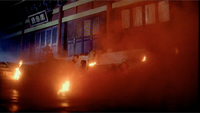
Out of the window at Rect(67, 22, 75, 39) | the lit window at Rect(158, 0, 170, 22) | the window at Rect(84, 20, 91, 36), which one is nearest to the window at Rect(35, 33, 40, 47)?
the window at Rect(67, 22, 75, 39)

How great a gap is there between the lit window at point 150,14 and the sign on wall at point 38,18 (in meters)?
7.85

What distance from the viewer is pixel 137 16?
837 centimetres

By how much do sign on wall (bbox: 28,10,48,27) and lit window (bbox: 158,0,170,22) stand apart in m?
8.49

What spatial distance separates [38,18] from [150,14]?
8985 mm

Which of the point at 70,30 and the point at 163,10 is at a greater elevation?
the point at 70,30

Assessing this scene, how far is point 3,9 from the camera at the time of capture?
15.4 metres

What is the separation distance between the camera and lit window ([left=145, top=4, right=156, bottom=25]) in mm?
7856

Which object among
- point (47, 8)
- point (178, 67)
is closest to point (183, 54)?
point (178, 67)

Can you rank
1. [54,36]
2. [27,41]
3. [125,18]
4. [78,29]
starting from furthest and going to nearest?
1. [27,41]
2. [54,36]
3. [78,29]
4. [125,18]

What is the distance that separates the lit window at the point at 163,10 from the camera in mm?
7436

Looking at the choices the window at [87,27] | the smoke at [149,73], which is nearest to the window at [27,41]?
the window at [87,27]

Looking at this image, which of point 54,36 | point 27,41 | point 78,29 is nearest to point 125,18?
point 78,29

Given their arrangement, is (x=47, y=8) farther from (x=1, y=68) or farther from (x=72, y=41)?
(x=1, y=68)

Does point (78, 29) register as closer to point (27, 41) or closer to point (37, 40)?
point (37, 40)
